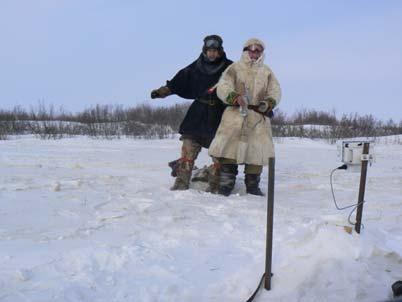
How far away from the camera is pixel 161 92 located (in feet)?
16.4

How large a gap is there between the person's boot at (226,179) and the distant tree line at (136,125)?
1175 centimetres

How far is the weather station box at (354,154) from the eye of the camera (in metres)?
2.47

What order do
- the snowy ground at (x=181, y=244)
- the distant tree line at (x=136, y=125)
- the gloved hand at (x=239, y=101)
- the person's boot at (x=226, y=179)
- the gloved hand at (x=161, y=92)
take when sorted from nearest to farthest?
the snowy ground at (x=181, y=244), the gloved hand at (x=239, y=101), the person's boot at (x=226, y=179), the gloved hand at (x=161, y=92), the distant tree line at (x=136, y=125)

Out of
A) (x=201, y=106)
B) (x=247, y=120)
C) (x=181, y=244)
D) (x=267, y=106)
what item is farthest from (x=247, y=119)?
(x=181, y=244)

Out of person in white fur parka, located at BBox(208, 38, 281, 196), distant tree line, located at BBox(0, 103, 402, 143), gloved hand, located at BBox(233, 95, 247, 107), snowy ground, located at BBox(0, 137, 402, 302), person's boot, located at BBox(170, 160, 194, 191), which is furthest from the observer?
distant tree line, located at BBox(0, 103, 402, 143)

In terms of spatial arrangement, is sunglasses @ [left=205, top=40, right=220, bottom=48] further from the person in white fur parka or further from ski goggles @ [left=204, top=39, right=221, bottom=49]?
the person in white fur parka

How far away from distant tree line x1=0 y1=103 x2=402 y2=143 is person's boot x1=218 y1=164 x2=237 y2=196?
1175cm

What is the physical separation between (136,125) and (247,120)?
14751 mm

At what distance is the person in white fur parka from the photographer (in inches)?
177

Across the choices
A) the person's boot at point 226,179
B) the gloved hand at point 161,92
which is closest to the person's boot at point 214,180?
the person's boot at point 226,179

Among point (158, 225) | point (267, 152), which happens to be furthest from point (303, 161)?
point (158, 225)

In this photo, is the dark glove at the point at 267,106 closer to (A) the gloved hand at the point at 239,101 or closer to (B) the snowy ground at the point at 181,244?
(A) the gloved hand at the point at 239,101

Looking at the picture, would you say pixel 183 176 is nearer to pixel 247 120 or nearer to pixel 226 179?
pixel 226 179

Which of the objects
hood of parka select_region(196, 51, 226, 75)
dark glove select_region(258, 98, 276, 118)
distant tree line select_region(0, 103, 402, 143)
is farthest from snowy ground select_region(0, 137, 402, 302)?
distant tree line select_region(0, 103, 402, 143)
